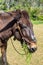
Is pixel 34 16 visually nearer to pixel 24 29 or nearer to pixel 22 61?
pixel 22 61

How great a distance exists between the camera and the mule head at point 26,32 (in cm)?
472

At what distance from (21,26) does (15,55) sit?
3406 millimetres

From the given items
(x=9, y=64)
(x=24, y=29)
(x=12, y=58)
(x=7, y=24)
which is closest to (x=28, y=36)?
(x=24, y=29)

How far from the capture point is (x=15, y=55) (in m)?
8.05

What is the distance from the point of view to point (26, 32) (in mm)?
4758

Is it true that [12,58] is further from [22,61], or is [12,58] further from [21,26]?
[21,26]

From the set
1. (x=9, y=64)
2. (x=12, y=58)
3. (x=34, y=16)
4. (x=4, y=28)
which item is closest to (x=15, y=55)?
(x=12, y=58)

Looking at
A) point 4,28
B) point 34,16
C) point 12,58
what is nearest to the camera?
point 4,28

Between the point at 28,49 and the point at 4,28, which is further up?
the point at 4,28

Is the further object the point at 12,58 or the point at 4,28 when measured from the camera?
the point at 12,58

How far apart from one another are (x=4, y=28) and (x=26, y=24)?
0.55 meters

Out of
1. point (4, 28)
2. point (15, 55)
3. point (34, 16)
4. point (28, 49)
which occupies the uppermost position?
point (4, 28)

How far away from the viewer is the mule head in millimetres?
4719

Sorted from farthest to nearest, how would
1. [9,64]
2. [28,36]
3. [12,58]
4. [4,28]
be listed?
[12,58] < [9,64] < [4,28] < [28,36]
